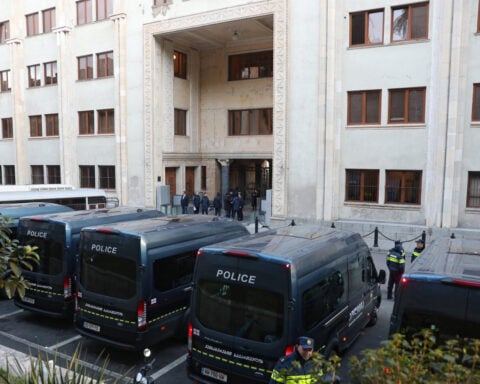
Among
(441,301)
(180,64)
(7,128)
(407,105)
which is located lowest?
(441,301)

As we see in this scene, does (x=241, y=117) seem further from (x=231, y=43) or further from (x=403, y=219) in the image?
(x=403, y=219)

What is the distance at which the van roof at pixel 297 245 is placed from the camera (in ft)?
19.2

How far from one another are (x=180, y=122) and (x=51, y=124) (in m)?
9.62

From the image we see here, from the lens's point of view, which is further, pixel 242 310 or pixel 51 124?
pixel 51 124

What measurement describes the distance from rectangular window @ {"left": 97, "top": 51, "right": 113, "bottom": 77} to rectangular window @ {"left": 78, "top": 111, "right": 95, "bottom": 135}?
269 centimetres

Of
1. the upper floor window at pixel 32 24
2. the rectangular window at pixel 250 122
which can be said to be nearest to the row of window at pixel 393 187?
the rectangular window at pixel 250 122

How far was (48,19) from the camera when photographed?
28.6 meters

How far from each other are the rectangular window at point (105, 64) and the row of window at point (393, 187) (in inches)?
631

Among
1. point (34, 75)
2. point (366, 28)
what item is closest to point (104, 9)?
point (34, 75)

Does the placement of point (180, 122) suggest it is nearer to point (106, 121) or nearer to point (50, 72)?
point (106, 121)

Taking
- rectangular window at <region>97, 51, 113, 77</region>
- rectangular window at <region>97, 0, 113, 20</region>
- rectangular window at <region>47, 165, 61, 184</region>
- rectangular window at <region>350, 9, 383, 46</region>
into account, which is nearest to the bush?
rectangular window at <region>350, 9, 383, 46</region>

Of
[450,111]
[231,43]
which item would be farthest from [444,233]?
[231,43]

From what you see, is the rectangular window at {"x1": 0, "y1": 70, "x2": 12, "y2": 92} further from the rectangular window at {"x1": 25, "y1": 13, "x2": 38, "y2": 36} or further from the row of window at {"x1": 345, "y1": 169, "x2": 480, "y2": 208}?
the row of window at {"x1": 345, "y1": 169, "x2": 480, "y2": 208}

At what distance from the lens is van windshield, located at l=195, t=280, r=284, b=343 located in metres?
5.65
